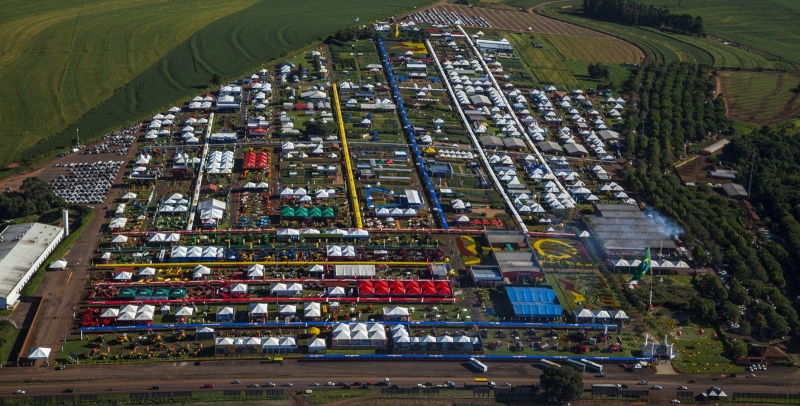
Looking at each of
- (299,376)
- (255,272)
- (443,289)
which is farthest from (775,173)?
(299,376)

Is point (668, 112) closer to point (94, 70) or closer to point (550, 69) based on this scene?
point (550, 69)

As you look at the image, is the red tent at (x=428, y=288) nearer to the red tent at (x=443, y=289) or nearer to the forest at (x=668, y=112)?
the red tent at (x=443, y=289)

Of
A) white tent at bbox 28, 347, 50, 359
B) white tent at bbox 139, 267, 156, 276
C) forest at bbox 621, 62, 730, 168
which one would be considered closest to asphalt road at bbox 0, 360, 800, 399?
white tent at bbox 28, 347, 50, 359

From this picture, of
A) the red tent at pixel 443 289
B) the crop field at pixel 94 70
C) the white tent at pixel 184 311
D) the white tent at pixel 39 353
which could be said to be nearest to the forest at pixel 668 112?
the red tent at pixel 443 289

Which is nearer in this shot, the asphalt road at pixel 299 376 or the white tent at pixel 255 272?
the asphalt road at pixel 299 376

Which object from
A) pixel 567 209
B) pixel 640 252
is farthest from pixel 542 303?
pixel 567 209

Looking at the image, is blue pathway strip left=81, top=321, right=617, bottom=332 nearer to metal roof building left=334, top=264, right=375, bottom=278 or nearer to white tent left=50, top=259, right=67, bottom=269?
metal roof building left=334, top=264, right=375, bottom=278
